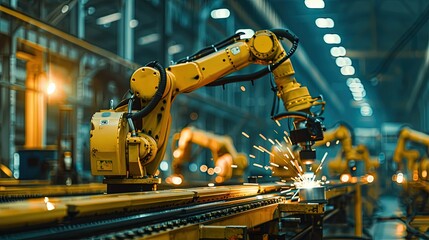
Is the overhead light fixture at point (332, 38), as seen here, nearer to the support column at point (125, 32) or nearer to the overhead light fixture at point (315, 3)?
the overhead light fixture at point (315, 3)

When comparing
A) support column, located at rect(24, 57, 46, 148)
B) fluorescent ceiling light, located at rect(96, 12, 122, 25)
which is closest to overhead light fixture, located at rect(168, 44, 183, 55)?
fluorescent ceiling light, located at rect(96, 12, 122, 25)

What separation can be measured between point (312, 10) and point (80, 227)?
1379 centimetres

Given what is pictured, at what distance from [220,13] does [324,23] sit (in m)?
3.78

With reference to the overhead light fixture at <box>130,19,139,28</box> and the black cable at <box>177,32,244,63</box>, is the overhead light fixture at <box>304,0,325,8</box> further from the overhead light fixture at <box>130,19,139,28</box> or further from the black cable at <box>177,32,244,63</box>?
the black cable at <box>177,32,244,63</box>

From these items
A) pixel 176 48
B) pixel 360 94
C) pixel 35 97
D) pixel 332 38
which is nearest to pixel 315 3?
pixel 332 38

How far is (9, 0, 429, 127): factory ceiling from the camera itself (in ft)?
51.3

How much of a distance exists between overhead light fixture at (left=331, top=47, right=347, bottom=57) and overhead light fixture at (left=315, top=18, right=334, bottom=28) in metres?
3.61

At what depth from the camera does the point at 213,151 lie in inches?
460

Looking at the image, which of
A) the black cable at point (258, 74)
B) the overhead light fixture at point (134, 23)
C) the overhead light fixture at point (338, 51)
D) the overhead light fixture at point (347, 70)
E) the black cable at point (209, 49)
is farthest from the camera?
the overhead light fixture at point (347, 70)

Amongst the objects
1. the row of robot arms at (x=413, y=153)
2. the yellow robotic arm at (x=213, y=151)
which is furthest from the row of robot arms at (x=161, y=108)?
the row of robot arms at (x=413, y=153)

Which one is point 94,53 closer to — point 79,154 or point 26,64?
point 26,64

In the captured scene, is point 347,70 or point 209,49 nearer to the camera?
point 209,49

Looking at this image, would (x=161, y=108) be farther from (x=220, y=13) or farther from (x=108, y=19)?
(x=220, y=13)

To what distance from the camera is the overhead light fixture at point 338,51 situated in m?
21.0
